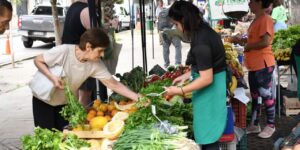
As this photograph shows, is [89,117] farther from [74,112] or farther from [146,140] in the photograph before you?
[146,140]

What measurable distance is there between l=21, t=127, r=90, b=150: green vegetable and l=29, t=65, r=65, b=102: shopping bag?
2.38 ft

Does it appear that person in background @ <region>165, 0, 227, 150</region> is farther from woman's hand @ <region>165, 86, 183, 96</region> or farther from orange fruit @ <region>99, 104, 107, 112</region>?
orange fruit @ <region>99, 104, 107, 112</region>

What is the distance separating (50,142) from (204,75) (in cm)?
123

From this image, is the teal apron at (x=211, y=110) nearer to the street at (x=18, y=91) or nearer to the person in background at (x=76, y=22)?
the person in background at (x=76, y=22)

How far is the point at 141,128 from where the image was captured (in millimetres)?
3410

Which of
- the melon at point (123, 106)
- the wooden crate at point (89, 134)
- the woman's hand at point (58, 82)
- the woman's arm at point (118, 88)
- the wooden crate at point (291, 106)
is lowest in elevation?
the wooden crate at point (291, 106)

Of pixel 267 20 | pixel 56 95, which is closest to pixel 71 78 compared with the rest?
pixel 56 95

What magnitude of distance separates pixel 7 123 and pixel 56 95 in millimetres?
3875

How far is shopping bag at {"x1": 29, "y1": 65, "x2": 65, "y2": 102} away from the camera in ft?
13.0

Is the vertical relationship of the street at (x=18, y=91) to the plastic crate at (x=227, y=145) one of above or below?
below

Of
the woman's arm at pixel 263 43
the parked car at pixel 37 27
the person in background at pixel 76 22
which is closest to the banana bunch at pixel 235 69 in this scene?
the woman's arm at pixel 263 43

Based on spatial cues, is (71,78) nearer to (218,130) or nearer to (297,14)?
(218,130)

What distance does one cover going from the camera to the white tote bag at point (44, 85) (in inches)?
156

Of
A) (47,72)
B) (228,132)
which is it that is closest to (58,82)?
(47,72)
